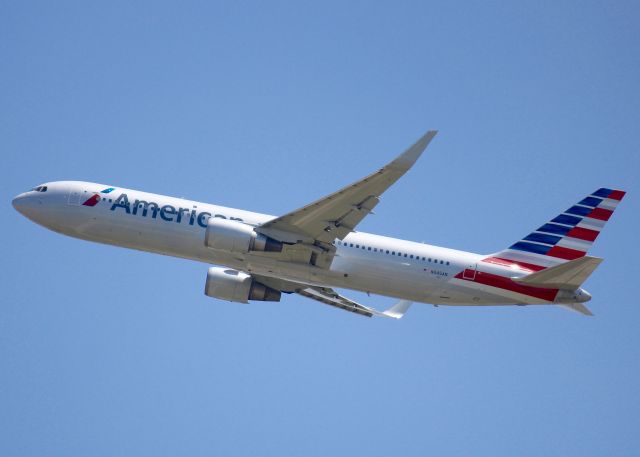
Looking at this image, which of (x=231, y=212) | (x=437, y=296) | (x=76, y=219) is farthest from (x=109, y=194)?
(x=437, y=296)

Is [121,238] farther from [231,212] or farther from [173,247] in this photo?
[231,212]

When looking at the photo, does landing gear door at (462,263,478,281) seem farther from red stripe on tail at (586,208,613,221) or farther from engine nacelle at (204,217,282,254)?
engine nacelle at (204,217,282,254)

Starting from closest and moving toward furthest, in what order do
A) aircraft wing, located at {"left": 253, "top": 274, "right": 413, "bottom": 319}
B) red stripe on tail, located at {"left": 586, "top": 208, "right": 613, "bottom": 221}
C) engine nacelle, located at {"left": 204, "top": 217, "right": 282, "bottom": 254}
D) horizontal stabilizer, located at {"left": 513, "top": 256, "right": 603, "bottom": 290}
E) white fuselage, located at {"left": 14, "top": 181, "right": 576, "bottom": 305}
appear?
horizontal stabilizer, located at {"left": 513, "top": 256, "right": 603, "bottom": 290}, engine nacelle, located at {"left": 204, "top": 217, "right": 282, "bottom": 254}, white fuselage, located at {"left": 14, "top": 181, "right": 576, "bottom": 305}, red stripe on tail, located at {"left": 586, "top": 208, "right": 613, "bottom": 221}, aircraft wing, located at {"left": 253, "top": 274, "right": 413, "bottom": 319}

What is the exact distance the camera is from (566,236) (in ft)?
141

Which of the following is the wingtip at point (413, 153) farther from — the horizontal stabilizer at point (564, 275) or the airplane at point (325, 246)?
the horizontal stabilizer at point (564, 275)

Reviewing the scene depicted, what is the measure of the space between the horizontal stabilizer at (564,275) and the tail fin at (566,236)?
2.22 metres

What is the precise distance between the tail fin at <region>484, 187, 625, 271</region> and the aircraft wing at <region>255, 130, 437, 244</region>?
813 cm

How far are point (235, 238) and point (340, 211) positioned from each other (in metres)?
4.79

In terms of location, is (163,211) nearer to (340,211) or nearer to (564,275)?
(340,211)

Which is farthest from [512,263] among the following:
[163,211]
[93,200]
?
[93,200]

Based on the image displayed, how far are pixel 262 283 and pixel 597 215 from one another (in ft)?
56.3

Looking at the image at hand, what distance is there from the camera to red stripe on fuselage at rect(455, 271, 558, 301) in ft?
132

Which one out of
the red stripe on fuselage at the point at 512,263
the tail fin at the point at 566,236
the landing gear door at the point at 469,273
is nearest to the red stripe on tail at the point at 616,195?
the tail fin at the point at 566,236

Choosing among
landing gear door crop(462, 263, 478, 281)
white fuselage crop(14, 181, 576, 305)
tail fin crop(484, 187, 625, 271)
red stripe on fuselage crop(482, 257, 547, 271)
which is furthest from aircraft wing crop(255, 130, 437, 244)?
tail fin crop(484, 187, 625, 271)
